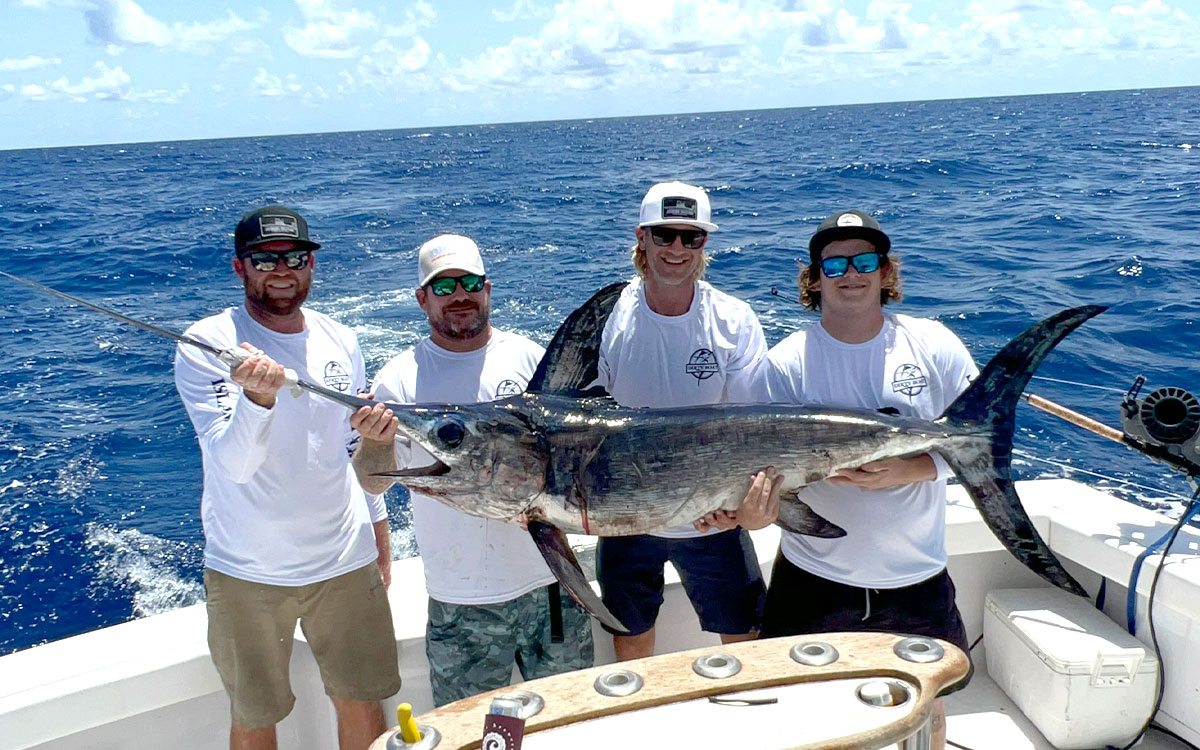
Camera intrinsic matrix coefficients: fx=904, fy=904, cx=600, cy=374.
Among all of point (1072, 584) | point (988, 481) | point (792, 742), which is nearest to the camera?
point (792, 742)

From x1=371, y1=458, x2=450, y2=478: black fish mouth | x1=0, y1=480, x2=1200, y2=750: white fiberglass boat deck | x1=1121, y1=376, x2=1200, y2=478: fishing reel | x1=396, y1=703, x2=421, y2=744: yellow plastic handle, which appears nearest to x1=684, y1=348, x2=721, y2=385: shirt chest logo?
x1=0, y1=480, x2=1200, y2=750: white fiberglass boat deck

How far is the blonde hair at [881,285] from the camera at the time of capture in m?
2.56

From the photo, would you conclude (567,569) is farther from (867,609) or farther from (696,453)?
(867,609)

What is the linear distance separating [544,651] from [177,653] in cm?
106

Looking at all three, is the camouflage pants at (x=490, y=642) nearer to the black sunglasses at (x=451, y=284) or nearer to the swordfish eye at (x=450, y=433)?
the swordfish eye at (x=450, y=433)

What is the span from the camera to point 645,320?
282 cm

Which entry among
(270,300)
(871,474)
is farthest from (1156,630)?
(270,300)

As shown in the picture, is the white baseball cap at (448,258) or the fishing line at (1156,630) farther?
the fishing line at (1156,630)

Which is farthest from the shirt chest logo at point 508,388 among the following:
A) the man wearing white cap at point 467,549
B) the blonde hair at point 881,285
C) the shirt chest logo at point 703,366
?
the blonde hair at point 881,285

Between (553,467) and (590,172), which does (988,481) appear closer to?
(553,467)

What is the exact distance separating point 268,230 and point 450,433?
838 millimetres

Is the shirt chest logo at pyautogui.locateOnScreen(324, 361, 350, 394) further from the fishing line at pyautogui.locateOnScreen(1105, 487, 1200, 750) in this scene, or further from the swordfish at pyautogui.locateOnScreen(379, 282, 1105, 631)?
the fishing line at pyautogui.locateOnScreen(1105, 487, 1200, 750)

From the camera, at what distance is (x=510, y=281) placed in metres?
12.9

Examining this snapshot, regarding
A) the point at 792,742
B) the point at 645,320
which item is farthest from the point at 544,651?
the point at 792,742
